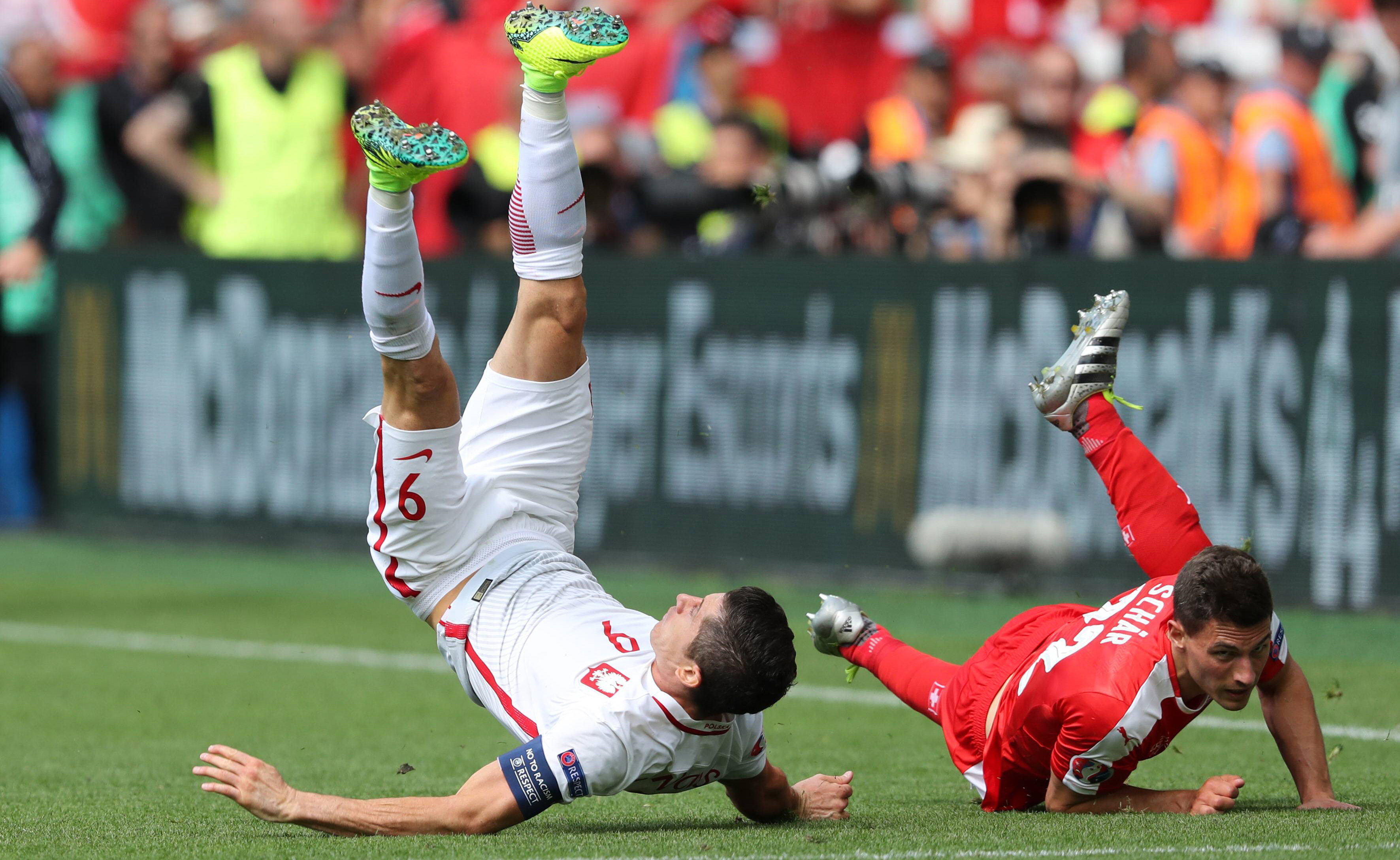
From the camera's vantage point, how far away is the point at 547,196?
Answer: 230 inches

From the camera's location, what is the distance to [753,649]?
15.9 feet

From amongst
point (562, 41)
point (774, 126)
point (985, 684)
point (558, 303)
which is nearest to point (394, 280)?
point (558, 303)

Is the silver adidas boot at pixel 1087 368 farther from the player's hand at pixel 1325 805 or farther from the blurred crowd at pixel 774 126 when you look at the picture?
the blurred crowd at pixel 774 126

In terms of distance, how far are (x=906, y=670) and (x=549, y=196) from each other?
1.95 m

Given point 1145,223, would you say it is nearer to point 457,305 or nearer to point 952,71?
point 952,71

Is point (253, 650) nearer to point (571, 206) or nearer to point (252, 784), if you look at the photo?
point (571, 206)

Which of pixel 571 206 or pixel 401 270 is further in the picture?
pixel 571 206

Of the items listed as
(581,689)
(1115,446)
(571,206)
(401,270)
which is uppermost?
(571,206)

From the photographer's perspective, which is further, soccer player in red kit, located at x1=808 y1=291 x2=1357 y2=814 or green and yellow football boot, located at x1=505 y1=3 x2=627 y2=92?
green and yellow football boot, located at x1=505 y1=3 x2=627 y2=92

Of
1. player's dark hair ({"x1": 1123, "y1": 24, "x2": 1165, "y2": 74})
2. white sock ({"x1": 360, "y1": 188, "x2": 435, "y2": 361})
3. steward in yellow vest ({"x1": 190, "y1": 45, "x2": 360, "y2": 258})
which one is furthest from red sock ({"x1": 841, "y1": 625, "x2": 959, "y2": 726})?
steward in yellow vest ({"x1": 190, "y1": 45, "x2": 360, "y2": 258})

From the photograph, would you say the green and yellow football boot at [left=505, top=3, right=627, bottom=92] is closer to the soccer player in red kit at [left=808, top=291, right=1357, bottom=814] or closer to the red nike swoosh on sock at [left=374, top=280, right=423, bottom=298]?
the red nike swoosh on sock at [left=374, top=280, right=423, bottom=298]

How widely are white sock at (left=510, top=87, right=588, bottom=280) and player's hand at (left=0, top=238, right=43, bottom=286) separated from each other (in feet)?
29.6

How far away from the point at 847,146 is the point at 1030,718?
686 cm

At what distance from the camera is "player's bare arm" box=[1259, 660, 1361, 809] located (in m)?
5.34
